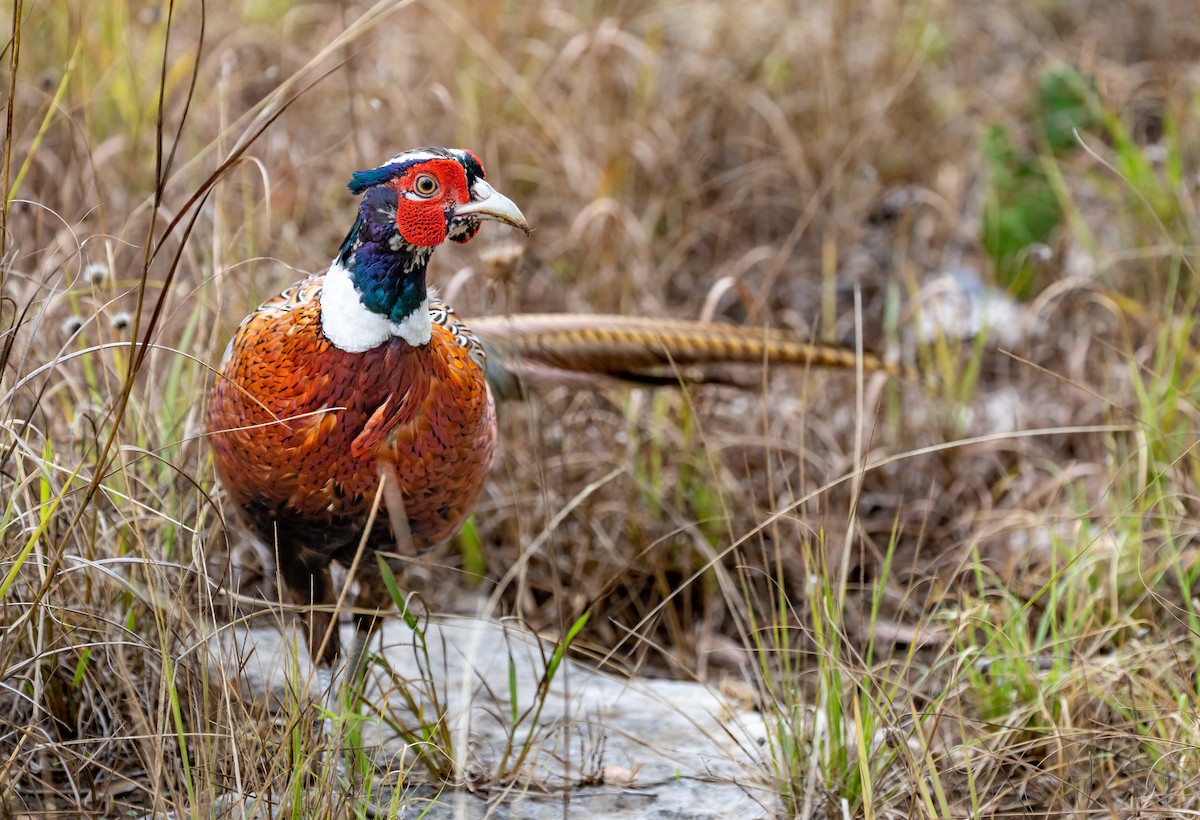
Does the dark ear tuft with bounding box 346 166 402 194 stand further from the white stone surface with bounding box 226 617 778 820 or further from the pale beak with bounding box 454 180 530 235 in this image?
the white stone surface with bounding box 226 617 778 820

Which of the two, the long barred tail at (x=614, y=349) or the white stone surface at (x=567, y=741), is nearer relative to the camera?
the white stone surface at (x=567, y=741)

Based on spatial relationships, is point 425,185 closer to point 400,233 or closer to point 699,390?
point 400,233

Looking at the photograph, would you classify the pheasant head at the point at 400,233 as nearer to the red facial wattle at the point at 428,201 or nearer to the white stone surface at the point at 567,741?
the red facial wattle at the point at 428,201

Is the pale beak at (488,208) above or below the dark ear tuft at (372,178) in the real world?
below

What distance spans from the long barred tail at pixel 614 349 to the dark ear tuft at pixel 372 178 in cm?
61

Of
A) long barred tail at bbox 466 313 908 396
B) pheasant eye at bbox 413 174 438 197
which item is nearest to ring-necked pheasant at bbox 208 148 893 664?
pheasant eye at bbox 413 174 438 197

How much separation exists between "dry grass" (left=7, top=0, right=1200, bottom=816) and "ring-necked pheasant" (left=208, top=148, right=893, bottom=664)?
0.13m

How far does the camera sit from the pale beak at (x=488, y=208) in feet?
5.96

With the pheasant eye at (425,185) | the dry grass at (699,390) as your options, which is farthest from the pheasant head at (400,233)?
the dry grass at (699,390)

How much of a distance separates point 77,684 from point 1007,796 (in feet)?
5.21

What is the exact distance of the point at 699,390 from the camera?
3256 millimetres

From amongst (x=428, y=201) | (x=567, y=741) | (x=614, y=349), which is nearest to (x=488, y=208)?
(x=428, y=201)

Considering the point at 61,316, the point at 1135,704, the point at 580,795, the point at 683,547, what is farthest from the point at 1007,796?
the point at 61,316

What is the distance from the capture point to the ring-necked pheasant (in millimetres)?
1808
